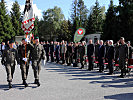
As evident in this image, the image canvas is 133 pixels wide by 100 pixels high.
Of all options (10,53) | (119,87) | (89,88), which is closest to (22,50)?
(10,53)

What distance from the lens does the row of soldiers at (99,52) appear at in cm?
969

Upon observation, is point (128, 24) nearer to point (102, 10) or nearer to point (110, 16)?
point (110, 16)

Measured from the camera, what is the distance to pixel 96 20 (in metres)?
65.0

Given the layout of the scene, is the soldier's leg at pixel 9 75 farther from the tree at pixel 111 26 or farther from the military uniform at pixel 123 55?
the tree at pixel 111 26

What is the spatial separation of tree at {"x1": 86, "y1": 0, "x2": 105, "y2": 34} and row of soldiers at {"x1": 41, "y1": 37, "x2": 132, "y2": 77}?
1625 inches

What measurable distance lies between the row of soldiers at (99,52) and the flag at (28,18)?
12.3ft

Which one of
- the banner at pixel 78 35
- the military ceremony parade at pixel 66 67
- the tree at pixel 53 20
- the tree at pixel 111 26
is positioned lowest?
the military ceremony parade at pixel 66 67

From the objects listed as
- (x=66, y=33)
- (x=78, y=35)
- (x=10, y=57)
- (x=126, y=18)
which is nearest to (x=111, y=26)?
(x=126, y=18)

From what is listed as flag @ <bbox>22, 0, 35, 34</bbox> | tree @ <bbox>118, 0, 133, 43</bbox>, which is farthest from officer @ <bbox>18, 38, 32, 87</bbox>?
tree @ <bbox>118, 0, 133, 43</bbox>

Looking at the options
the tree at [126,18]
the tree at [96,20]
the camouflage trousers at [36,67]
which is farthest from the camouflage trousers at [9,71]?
the tree at [96,20]

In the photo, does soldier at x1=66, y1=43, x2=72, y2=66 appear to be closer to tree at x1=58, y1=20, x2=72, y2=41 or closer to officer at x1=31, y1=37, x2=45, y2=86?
officer at x1=31, y1=37, x2=45, y2=86

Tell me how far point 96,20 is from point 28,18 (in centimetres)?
5361

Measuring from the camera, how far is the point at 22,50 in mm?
7930

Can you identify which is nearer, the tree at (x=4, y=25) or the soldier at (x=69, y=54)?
the soldier at (x=69, y=54)
